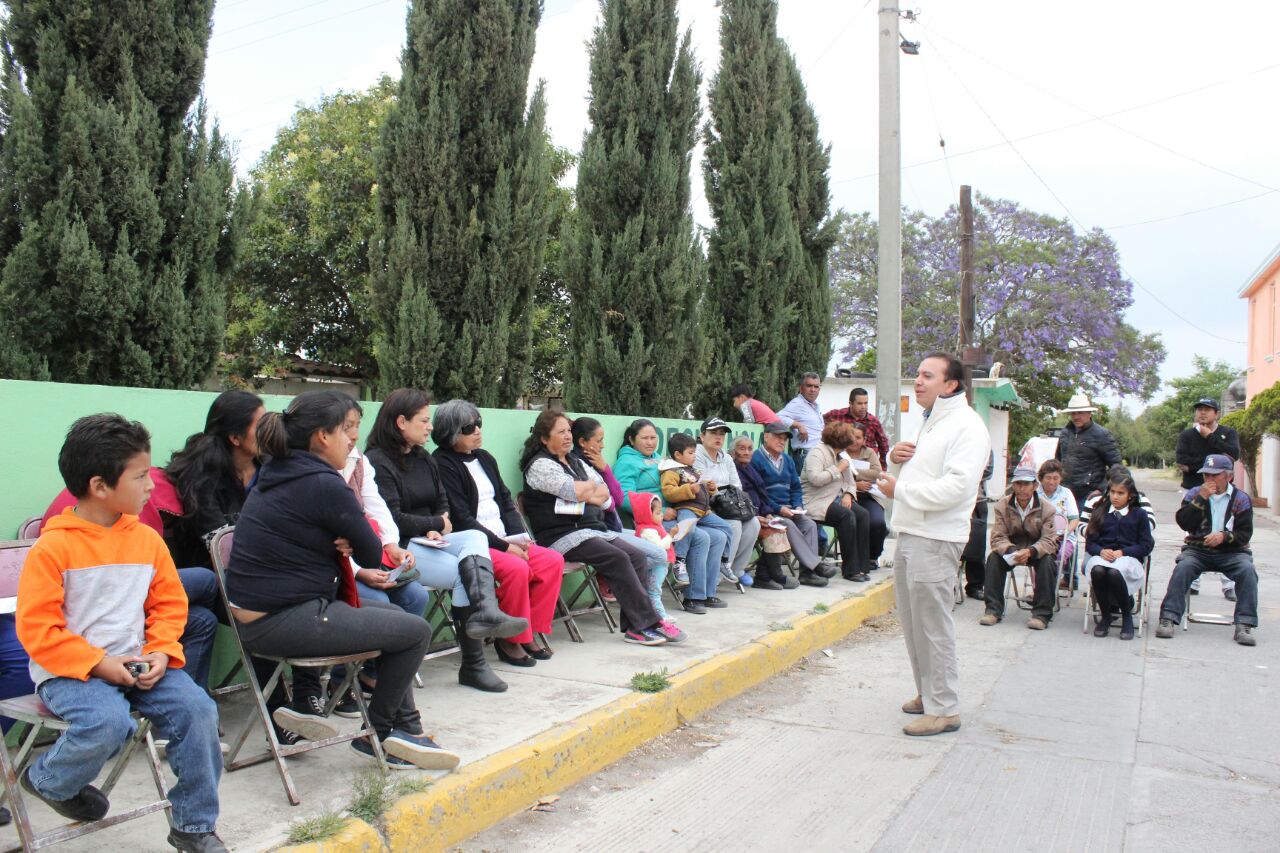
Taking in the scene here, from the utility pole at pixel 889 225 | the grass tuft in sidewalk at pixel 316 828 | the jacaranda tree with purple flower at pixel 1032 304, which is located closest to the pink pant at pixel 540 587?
the grass tuft in sidewalk at pixel 316 828

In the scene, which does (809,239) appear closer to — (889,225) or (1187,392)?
(889,225)

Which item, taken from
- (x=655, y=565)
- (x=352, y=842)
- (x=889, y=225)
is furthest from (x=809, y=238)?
(x=352, y=842)

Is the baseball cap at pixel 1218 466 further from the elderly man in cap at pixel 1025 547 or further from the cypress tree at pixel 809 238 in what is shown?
the cypress tree at pixel 809 238

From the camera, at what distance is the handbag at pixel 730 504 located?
342 inches

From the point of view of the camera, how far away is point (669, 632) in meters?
6.81

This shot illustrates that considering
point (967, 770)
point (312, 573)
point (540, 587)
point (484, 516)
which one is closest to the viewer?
point (312, 573)

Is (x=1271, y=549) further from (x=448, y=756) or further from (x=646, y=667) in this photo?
(x=448, y=756)

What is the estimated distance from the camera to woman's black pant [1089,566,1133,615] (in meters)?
8.34

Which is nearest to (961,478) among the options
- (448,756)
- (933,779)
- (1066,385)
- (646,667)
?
(933,779)

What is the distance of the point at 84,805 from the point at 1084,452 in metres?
9.60

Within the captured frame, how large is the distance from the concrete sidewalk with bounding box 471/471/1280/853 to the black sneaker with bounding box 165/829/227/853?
40.2 inches

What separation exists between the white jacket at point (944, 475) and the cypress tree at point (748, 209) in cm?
729

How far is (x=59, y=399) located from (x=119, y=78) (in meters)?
3.48

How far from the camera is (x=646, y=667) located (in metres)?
6.07
